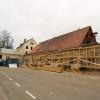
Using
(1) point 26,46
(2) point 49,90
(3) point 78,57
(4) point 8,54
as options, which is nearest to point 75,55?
(3) point 78,57

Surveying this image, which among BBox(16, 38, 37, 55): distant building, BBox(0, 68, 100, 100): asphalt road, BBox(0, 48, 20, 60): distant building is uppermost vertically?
BBox(16, 38, 37, 55): distant building

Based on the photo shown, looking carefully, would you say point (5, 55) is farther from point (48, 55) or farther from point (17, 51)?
point (48, 55)

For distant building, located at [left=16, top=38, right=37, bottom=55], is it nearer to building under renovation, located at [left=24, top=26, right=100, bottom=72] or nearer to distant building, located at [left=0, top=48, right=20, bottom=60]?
distant building, located at [left=0, top=48, right=20, bottom=60]

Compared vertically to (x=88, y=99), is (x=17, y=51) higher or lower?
higher

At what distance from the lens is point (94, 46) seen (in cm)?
2873

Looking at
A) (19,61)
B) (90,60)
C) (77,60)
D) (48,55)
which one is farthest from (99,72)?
(19,61)

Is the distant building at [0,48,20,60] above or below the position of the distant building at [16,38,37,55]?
below

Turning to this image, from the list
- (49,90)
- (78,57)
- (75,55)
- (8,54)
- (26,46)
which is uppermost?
(26,46)

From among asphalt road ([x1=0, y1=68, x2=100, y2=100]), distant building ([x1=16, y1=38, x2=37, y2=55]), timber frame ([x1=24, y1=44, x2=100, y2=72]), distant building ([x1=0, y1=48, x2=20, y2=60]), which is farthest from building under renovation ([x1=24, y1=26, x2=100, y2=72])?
distant building ([x1=16, y1=38, x2=37, y2=55])

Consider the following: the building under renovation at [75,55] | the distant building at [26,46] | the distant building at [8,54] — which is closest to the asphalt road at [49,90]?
the building under renovation at [75,55]

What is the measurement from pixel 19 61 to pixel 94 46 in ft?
152

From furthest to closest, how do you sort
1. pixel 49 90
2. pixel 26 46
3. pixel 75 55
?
1. pixel 26 46
2. pixel 75 55
3. pixel 49 90

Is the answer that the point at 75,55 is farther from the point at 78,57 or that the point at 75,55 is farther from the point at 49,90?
the point at 49,90

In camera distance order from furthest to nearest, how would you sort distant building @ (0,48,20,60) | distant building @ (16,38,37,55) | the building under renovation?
1. distant building @ (16,38,37,55)
2. distant building @ (0,48,20,60)
3. the building under renovation
